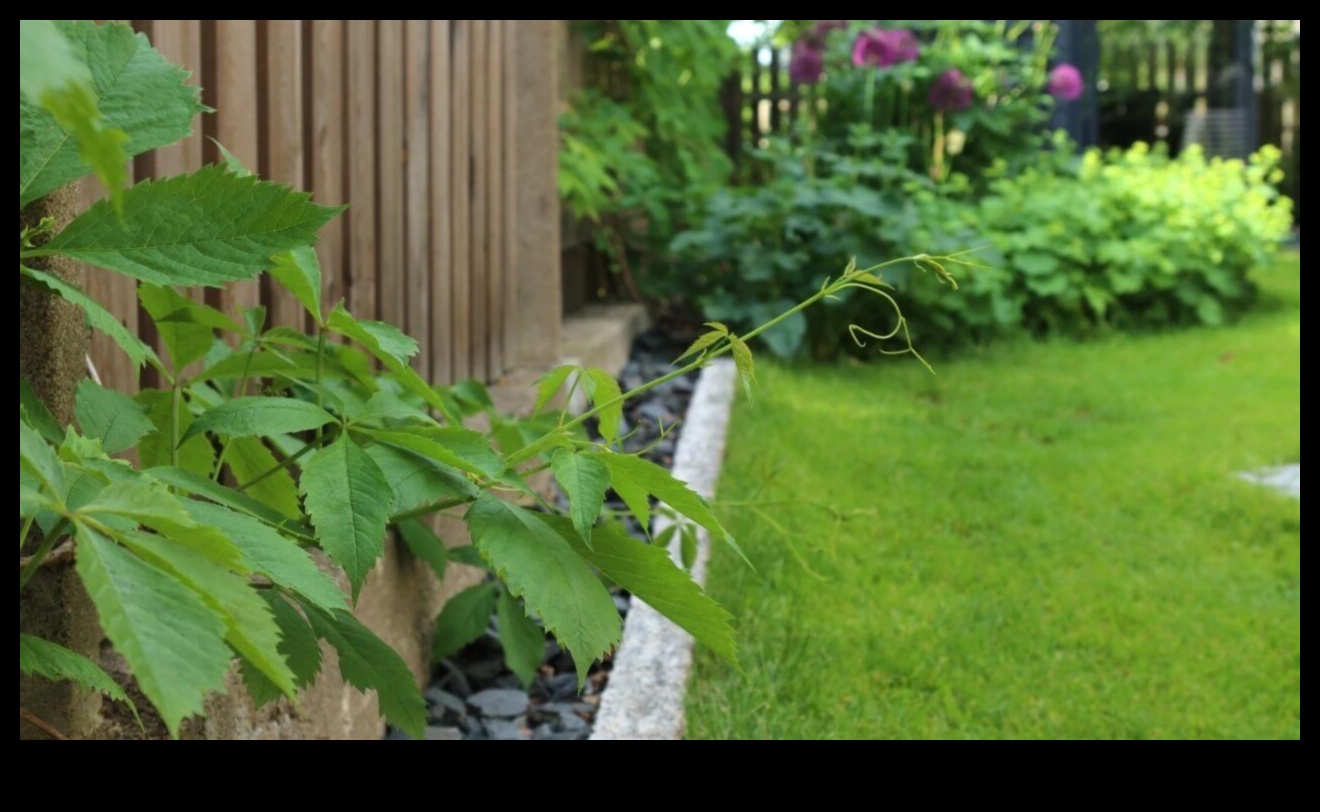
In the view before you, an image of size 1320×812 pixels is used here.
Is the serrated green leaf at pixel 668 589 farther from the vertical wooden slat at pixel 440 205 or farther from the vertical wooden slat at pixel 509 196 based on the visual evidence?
the vertical wooden slat at pixel 509 196

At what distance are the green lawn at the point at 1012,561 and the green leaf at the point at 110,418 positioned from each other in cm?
91

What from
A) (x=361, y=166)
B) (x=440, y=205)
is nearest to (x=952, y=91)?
(x=440, y=205)

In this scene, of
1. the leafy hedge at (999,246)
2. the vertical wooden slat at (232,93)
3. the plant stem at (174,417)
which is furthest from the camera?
the leafy hedge at (999,246)

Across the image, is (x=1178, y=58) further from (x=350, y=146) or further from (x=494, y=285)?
(x=350, y=146)

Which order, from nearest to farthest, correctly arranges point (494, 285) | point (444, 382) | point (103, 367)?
point (103, 367) → point (444, 382) → point (494, 285)

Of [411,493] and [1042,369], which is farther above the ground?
[411,493]

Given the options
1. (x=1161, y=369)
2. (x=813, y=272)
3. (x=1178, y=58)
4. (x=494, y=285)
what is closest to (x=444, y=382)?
(x=494, y=285)

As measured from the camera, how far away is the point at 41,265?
1.13 metres

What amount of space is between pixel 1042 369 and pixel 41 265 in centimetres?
540

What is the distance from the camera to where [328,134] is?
2518 mm

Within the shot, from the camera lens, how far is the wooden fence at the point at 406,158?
208 cm

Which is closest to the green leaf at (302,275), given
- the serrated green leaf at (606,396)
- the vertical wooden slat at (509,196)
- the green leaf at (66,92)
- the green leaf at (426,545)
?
the serrated green leaf at (606,396)

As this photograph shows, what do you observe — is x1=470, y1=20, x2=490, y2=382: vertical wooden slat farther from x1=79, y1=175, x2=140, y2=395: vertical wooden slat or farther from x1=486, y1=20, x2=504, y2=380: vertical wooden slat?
x1=79, y1=175, x2=140, y2=395: vertical wooden slat

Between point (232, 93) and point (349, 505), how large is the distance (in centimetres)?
127
